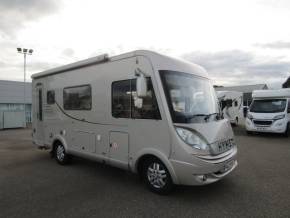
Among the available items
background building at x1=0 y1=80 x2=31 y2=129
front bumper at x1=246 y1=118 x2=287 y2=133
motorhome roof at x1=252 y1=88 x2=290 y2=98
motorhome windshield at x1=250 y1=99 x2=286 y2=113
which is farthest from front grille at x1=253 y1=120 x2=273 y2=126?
background building at x1=0 y1=80 x2=31 y2=129

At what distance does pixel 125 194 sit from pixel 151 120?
150 cm

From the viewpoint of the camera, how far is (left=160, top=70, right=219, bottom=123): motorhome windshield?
4.24 meters

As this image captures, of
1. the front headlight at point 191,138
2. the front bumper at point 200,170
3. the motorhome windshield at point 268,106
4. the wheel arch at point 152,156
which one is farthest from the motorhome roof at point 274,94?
the wheel arch at point 152,156

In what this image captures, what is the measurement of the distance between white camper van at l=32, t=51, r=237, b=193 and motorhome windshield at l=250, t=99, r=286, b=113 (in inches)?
336

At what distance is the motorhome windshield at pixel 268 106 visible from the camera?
12198mm

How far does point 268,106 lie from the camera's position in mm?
12578

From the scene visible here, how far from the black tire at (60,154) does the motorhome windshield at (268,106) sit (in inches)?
399

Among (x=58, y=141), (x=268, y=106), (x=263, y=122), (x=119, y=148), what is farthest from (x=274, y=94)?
(x=58, y=141)

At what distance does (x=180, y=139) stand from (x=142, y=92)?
1047mm

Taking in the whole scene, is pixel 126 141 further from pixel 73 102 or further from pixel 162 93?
pixel 73 102

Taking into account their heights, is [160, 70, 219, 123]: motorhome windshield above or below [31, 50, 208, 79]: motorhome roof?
below

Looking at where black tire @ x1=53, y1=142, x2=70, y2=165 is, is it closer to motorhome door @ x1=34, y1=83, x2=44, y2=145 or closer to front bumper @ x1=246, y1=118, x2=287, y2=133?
motorhome door @ x1=34, y1=83, x2=44, y2=145

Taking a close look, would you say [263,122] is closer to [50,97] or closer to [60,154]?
[60,154]

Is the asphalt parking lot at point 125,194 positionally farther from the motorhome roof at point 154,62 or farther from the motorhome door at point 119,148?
the motorhome roof at point 154,62
